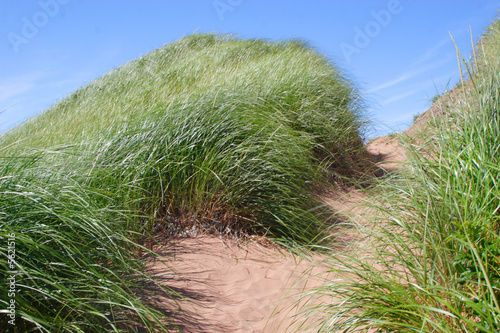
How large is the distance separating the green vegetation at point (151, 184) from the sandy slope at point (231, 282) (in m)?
0.20

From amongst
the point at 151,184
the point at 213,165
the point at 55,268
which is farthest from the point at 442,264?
the point at 151,184

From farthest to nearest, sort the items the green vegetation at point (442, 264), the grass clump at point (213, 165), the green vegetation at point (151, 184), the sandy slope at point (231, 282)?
the grass clump at point (213, 165)
the sandy slope at point (231, 282)
the green vegetation at point (151, 184)
the green vegetation at point (442, 264)

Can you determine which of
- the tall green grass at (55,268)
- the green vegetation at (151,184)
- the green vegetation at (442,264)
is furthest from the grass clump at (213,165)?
the green vegetation at (442,264)

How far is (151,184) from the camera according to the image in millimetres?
3342

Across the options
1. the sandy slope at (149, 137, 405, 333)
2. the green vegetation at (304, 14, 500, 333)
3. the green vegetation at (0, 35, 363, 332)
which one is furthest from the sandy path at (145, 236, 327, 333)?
the green vegetation at (304, 14, 500, 333)

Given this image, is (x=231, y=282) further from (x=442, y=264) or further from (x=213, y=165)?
(x=442, y=264)

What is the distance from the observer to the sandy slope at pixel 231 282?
Answer: 95.3 inches

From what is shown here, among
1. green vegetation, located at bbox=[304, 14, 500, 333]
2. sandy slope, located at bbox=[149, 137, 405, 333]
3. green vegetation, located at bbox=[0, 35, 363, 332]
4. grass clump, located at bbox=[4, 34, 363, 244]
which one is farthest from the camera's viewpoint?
grass clump, located at bbox=[4, 34, 363, 244]

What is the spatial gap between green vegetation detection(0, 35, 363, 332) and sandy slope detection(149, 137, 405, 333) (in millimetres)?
200

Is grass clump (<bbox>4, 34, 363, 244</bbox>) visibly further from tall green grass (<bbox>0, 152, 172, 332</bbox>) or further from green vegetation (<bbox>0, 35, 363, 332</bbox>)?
tall green grass (<bbox>0, 152, 172, 332</bbox>)

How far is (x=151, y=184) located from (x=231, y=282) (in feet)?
3.81

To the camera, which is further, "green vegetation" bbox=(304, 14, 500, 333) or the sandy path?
the sandy path

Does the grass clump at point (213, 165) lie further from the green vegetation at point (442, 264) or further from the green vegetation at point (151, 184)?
the green vegetation at point (442, 264)

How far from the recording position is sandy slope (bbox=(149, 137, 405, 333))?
2.42 metres
